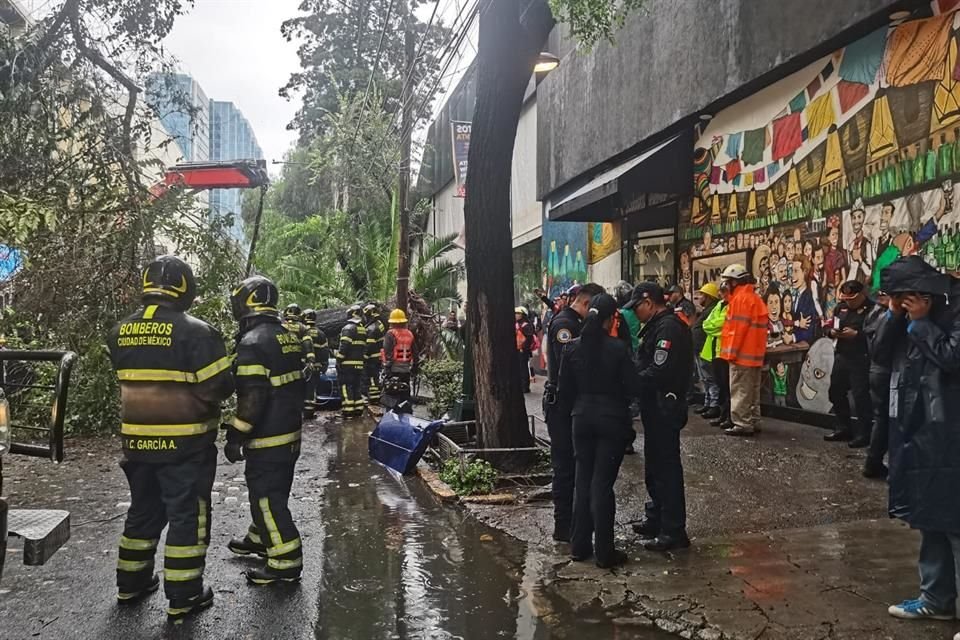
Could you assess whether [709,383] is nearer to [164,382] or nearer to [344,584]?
[344,584]

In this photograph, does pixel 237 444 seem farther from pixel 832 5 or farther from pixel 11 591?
pixel 832 5

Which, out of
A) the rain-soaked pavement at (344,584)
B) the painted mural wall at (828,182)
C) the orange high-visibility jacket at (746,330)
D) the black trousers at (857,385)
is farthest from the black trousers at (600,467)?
the orange high-visibility jacket at (746,330)

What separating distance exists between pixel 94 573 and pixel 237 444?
1388 mm

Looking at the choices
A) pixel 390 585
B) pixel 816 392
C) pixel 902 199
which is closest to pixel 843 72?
pixel 902 199

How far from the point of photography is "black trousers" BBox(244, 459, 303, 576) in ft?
16.3

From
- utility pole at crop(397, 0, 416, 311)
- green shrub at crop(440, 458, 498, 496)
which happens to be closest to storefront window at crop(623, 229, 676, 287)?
utility pole at crop(397, 0, 416, 311)

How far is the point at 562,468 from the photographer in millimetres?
5844

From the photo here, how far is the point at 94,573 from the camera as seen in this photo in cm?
524

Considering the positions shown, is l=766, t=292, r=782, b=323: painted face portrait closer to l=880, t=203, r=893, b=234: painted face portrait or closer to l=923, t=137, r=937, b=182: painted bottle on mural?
l=880, t=203, r=893, b=234: painted face portrait

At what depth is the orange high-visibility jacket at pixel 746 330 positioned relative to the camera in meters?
9.39

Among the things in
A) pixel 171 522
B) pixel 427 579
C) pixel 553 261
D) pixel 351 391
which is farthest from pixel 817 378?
pixel 553 261

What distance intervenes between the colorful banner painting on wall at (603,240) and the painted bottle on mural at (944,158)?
8.07 m

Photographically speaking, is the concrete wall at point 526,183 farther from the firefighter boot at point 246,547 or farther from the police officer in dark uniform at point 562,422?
the firefighter boot at point 246,547

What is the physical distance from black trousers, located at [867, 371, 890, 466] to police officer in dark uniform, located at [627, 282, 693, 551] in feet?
7.10
